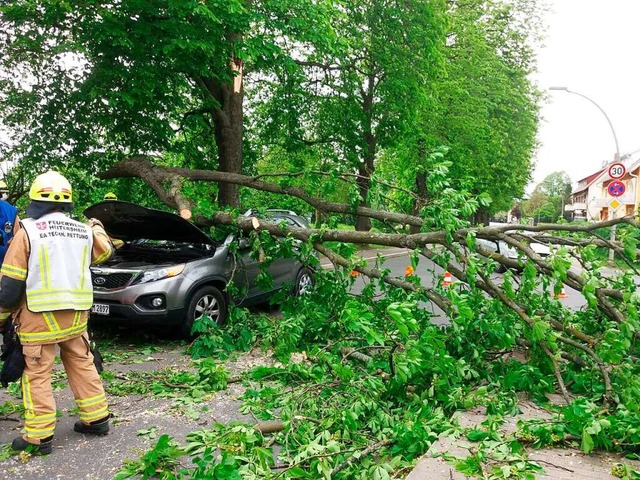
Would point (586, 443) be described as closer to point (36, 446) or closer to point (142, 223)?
point (36, 446)

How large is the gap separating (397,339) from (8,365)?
287 cm

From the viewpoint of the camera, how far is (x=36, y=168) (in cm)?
966

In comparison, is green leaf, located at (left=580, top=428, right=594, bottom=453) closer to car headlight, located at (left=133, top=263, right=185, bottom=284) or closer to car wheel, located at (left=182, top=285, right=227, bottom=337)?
car wheel, located at (left=182, top=285, right=227, bottom=337)

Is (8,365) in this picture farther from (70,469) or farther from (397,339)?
(397,339)

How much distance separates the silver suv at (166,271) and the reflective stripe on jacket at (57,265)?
2158mm

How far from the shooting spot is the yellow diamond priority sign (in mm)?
16545

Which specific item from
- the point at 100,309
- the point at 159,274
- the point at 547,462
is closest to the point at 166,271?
the point at 159,274

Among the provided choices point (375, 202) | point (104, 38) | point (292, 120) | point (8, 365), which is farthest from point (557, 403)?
point (292, 120)

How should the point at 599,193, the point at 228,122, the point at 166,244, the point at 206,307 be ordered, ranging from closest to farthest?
the point at 206,307, the point at 166,244, the point at 228,122, the point at 599,193

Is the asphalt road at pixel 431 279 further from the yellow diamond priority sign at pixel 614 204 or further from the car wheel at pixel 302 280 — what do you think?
the yellow diamond priority sign at pixel 614 204

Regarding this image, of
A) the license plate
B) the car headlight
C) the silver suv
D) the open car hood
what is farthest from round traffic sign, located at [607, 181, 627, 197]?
the license plate

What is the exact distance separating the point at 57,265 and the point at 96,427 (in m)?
1.22

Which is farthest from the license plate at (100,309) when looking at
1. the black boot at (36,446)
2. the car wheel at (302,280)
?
the car wheel at (302,280)

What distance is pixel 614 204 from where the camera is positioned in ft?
54.9
